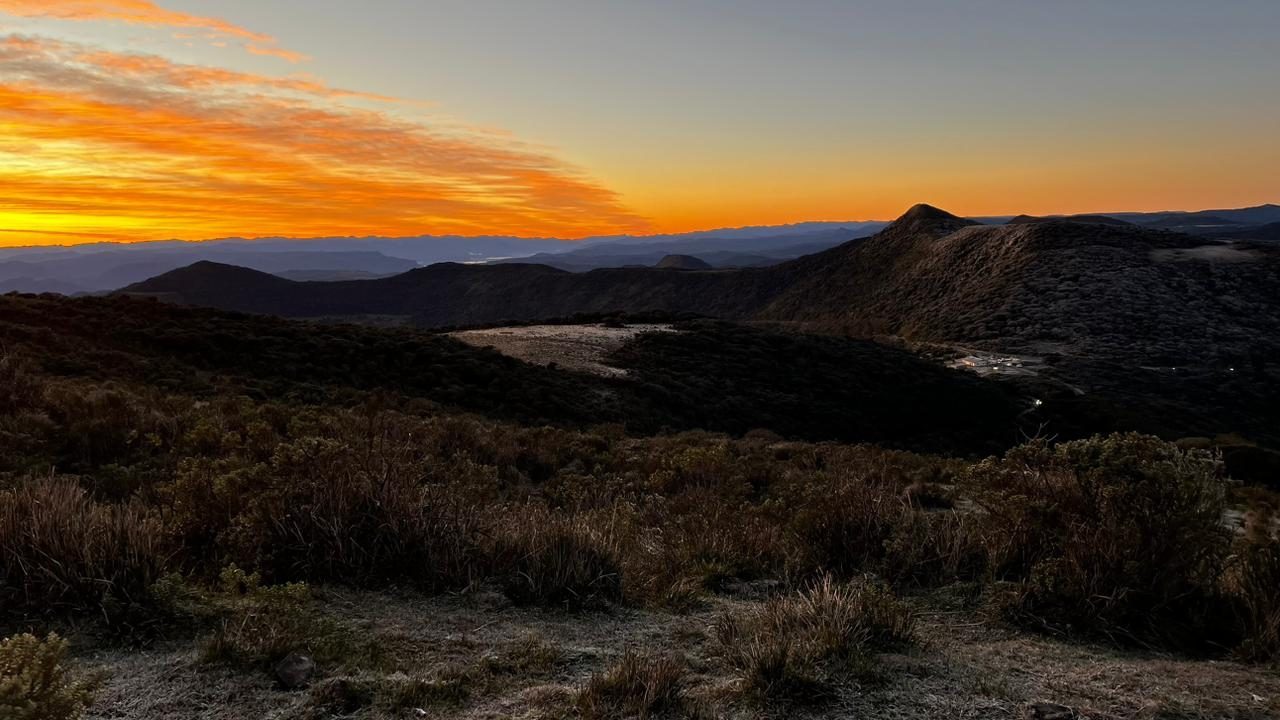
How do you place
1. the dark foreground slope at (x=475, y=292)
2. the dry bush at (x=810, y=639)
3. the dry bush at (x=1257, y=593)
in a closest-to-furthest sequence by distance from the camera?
the dry bush at (x=810, y=639), the dry bush at (x=1257, y=593), the dark foreground slope at (x=475, y=292)

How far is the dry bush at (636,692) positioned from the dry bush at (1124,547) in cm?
285

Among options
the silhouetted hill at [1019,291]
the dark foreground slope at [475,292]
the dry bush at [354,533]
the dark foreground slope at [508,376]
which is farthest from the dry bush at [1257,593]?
the dark foreground slope at [475,292]

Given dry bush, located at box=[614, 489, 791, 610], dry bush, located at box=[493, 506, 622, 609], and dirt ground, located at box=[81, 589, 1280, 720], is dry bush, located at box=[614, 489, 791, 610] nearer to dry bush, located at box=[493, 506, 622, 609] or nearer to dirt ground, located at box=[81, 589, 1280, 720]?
dry bush, located at box=[493, 506, 622, 609]

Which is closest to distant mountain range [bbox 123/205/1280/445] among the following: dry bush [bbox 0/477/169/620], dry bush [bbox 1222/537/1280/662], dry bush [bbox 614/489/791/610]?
dry bush [bbox 1222/537/1280/662]

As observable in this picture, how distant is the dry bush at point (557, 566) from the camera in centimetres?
484

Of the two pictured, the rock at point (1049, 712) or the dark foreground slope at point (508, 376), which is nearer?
the rock at point (1049, 712)

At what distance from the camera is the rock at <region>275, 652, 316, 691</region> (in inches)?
134

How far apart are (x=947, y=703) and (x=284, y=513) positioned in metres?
4.71

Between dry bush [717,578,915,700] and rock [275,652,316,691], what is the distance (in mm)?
2284

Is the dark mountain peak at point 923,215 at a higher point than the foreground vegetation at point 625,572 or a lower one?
higher

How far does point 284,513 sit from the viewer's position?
5.13 meters

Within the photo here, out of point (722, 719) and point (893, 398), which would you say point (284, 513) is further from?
point (893, 398)

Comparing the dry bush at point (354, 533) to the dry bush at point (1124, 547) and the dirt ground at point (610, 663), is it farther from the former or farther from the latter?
the dry bush at point (1124, 547)

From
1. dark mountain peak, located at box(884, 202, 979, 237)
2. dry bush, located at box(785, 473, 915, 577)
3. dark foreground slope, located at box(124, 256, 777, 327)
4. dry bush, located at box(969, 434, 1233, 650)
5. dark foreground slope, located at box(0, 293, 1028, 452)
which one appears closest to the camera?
dry bush, located at box(969, 434, 1233, 650)
